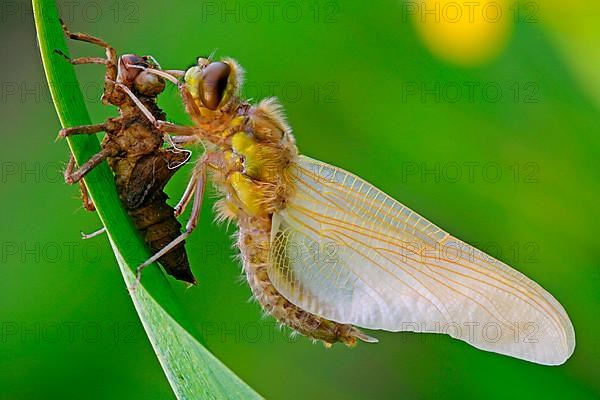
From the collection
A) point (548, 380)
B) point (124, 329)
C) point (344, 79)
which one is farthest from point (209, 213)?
point (548, 380)

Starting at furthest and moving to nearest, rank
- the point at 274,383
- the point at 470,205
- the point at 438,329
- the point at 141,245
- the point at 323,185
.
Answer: the point at 274,383
the point at 470,205
the point at 323,185
the point at 438,329
the point at 141,245

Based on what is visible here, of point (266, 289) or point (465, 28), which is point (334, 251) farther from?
point (465, 28)

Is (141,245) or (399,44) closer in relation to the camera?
(141,245)

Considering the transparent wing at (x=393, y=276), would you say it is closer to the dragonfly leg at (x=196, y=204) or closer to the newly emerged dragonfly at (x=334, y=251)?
the newly emerged dragonfly at (x=334, y=251)

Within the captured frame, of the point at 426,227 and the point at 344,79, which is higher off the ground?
the point at 344,79

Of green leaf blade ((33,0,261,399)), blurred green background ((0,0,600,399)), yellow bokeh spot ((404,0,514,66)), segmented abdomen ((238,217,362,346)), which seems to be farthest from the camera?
yellow bokeh spot ((404,0,514,66))

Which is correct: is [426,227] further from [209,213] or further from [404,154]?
[209,213]

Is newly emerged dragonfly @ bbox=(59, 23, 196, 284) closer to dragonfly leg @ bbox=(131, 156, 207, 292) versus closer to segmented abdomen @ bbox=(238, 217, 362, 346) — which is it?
dragonfly leg @ bbox=(131, 156, 207, 292)

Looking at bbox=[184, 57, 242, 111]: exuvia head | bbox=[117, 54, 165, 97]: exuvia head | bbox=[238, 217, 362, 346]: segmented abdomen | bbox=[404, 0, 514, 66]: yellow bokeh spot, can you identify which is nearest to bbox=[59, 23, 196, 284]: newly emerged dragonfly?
bbox=[117, 54, 165, 97]: exuvia head
